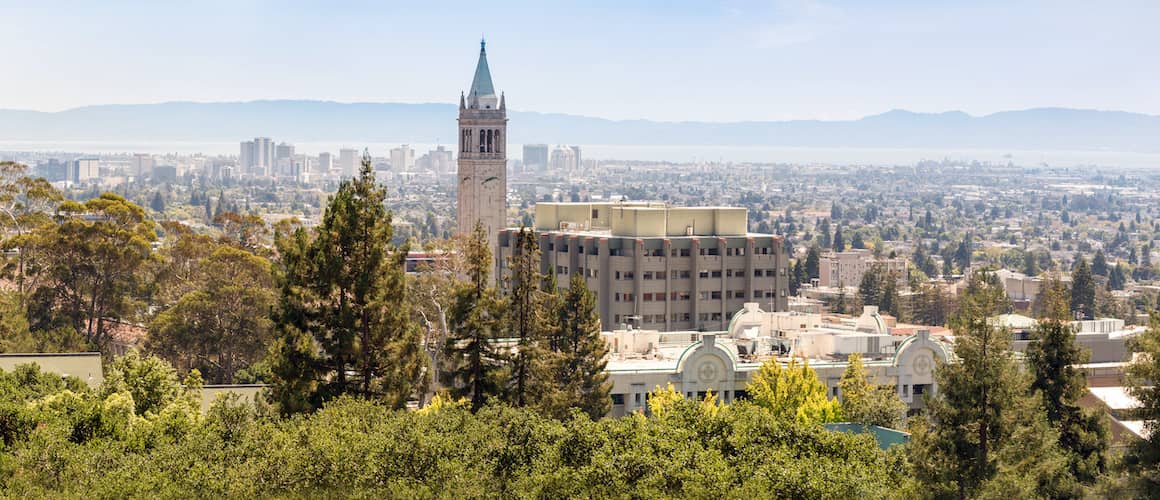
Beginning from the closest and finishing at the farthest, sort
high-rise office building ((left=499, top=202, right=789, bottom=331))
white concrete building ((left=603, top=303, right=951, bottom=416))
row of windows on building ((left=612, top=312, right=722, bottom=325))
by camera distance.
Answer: white concrete building ((left=603, top=303, right=951, bottom=416)), row of windows on building ((left=612, top=312, right=722, bottom=325)), high-rise office building ((left=499, top=202, right=789, bottom=331))

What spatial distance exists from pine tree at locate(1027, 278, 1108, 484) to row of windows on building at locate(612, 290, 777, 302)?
5462cm

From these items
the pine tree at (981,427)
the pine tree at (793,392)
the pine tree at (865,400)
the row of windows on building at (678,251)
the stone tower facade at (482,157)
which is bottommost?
the pine tree at (865,400)

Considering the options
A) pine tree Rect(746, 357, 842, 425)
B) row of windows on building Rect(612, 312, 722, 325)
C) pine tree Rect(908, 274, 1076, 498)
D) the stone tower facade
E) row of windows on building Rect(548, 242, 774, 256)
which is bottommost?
row of windows on building Rect(612, 312, 722, 325)

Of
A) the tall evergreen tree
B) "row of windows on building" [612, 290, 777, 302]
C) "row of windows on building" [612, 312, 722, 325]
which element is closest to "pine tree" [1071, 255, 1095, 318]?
"row of windows on building" [612, 290, 777, 302]

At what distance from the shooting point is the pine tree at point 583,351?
4919cm

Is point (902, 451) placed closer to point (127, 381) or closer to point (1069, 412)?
point (1069, 412)

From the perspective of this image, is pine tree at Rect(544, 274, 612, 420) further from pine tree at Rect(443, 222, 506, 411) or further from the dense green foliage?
the dense green foliage

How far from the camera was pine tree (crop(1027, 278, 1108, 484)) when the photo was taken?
1522 inches

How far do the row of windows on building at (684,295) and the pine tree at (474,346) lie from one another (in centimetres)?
5133

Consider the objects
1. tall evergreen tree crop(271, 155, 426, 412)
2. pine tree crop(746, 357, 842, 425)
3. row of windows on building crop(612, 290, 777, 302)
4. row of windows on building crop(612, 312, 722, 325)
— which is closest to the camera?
tall evergreen tree crop(271, 155, 426, 412)

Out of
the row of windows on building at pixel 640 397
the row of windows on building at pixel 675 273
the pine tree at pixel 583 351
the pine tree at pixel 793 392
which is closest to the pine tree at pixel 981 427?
the pine tree at pixel 793 392

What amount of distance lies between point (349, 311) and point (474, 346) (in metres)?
4.31

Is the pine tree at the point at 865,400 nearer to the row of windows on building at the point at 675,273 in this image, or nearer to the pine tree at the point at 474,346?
the pine tree at the point at 474,346

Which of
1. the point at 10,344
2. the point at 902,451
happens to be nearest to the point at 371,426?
the point at 902,451
